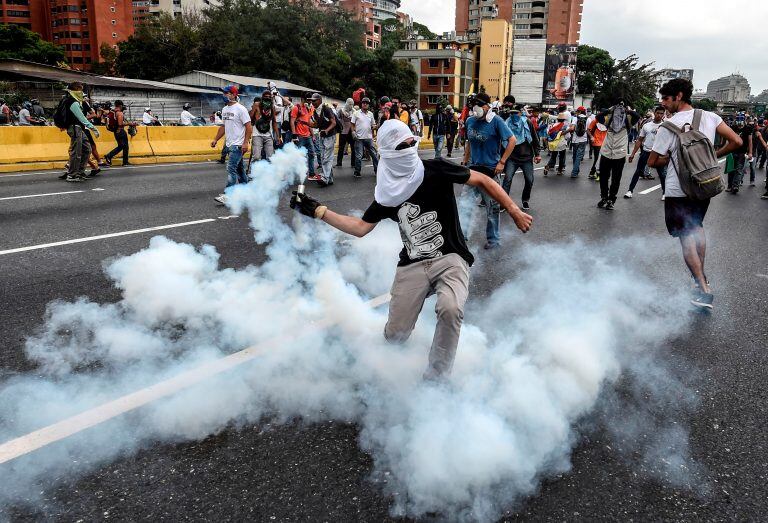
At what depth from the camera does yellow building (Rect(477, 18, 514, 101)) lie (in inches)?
3292

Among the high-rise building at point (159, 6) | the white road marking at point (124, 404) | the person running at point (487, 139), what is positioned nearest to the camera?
the white road marking at point (124, 404)

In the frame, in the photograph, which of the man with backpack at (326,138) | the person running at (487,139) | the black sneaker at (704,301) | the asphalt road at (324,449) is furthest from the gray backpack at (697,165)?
the man with backpack at (326,138)

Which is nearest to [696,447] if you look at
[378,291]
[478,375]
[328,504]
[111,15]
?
[478,375]

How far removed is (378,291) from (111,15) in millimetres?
107854

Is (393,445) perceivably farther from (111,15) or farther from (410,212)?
(111,15)

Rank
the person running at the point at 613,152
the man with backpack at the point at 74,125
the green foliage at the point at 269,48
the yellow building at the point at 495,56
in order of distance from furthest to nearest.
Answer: the yellow building at the point at 495,56, the green foliage at the point at 269,48, the man with backpack at the point at 74,125, the person running at the point at 613,152

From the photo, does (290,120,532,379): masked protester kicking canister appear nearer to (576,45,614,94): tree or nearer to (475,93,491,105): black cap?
(475,93,491,105): black cap

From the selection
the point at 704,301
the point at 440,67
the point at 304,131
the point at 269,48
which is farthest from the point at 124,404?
the point at 440,67

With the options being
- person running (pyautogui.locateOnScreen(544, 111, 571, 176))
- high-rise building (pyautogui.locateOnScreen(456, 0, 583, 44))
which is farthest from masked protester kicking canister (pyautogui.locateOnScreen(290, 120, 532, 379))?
high-rise building (pyautogui.locateOnScreen(456, 0, 583, 44))

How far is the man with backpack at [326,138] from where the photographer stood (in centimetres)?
1066

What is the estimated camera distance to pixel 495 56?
3374 inches

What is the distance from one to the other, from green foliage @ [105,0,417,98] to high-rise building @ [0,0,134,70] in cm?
4068

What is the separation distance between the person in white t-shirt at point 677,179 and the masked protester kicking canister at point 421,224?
220 centimetres

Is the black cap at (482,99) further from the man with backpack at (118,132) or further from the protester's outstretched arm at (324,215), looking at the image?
the man with backpack at (118,132)
